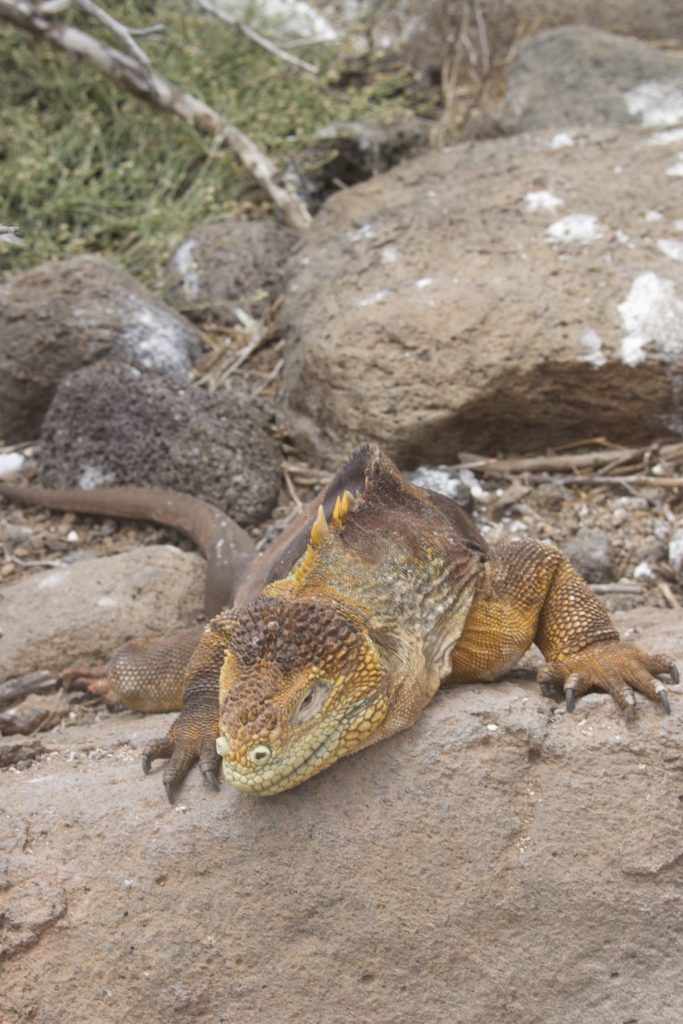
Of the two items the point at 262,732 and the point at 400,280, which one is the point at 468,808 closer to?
the point at 262,732

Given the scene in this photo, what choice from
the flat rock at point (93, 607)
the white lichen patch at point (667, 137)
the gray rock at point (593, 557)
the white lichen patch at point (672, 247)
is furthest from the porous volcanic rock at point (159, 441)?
the white lichen patch at point (667, 137)

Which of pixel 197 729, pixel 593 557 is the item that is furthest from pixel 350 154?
pixel 197 729

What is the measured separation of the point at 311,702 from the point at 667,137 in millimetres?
4938

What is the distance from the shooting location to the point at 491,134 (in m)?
8.02

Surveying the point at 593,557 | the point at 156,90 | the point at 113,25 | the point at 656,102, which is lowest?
the point at 656,102

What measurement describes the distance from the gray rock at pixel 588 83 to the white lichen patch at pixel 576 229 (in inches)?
77.1

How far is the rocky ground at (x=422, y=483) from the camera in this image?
2967 mm

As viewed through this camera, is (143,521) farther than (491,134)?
No

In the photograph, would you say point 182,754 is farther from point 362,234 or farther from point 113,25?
point 113,25

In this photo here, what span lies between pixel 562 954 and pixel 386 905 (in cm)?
44

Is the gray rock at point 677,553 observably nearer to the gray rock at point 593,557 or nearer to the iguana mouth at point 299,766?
the gray rock at point 593,557

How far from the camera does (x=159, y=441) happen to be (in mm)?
5746

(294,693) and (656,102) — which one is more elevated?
(294,693)

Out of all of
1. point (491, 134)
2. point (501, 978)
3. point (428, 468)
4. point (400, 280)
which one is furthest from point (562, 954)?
point (491, 134)
